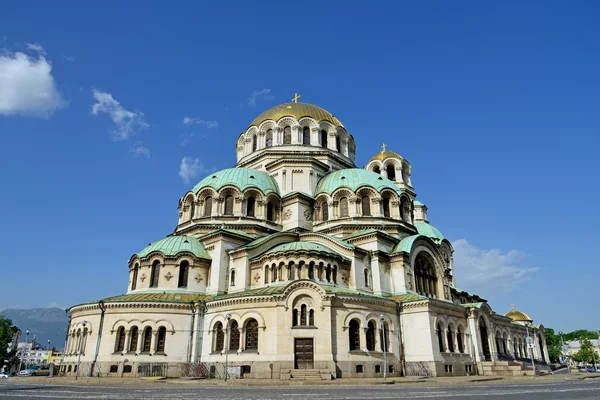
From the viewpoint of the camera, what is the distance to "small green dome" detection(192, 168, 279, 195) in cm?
3681

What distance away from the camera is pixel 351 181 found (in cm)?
3728

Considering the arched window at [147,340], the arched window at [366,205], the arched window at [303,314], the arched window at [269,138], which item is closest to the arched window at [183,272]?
the arched window at [147,340]

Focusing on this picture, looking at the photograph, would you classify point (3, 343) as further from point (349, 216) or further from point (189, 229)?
point (349, 216)

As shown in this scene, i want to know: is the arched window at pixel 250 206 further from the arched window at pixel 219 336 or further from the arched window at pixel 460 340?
the arched window at pixel 460 340

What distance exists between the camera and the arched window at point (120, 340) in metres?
29.0

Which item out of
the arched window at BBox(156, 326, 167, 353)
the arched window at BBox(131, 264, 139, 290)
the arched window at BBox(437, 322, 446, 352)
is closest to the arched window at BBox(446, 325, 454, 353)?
the arched window at BBox(437, 322, 446, 352)

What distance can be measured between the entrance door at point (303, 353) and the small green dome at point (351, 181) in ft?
48.0

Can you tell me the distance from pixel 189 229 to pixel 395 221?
1766 cm

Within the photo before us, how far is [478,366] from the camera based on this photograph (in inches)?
1228

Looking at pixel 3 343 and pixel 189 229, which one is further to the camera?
pixel 3 343

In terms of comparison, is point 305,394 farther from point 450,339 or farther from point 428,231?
point 428,231

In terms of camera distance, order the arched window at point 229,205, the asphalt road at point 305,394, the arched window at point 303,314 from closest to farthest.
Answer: the asphalt road at point 305,394 → the arched window at point 303,314 → the arched window at point 229,205

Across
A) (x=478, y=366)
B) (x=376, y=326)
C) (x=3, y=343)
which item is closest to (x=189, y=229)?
(x=376, y=326)

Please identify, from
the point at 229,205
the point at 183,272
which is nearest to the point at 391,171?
the point at 229,205
